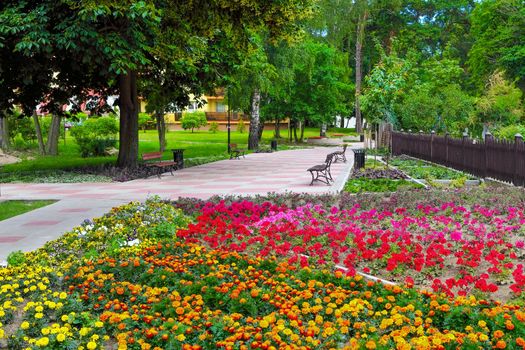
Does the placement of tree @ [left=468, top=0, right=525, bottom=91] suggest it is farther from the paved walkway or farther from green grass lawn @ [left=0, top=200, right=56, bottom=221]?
green grass lawn @ [left=0, top=200, right=56, bottom=221]

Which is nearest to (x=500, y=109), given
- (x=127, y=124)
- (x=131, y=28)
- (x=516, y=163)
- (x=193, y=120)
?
(x=516, y=163)

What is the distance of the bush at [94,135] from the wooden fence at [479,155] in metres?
16.7

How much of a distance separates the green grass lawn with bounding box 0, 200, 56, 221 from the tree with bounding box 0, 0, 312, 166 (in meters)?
4.24

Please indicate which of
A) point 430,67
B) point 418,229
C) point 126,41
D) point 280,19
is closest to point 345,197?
point 418,229

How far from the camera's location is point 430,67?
147 ft

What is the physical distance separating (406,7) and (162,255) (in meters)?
63.8

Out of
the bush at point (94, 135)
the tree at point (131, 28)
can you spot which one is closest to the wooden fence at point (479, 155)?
the tree at point (131, 28)

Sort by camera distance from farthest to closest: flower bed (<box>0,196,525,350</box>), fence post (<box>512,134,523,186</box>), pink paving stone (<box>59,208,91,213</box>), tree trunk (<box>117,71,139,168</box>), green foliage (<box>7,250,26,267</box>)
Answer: tree trunk (<box>117,71,139,168</box>) → fence post (<box>512,134,523,186</box>) → pink paving stone (<box>59,208,91,213</box>) → green foliage (<box>7,250,26,267</box>) → flower bed (<box>0,196,525,350</box>)

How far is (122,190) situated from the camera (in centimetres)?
1656

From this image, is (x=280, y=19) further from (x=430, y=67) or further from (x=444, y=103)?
(x=430, y=67)

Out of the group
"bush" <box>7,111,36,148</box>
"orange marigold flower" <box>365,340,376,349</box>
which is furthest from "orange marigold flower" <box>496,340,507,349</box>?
"bush" <box>7,111,36,148</box>

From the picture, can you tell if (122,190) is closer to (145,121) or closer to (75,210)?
(75,210)

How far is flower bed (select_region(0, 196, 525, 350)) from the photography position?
4695 mm

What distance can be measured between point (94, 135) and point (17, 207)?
21.7 meters
